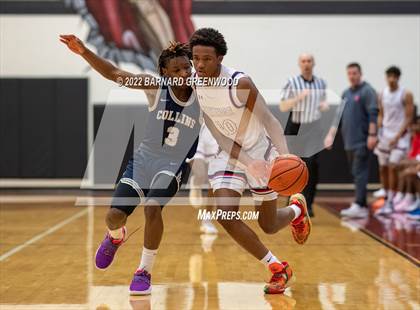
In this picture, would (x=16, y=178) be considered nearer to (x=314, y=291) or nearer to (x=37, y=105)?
(x=37, y=105)

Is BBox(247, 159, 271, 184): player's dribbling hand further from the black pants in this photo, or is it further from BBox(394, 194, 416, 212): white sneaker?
BBox(394, 194, 416, 212): white sneaker

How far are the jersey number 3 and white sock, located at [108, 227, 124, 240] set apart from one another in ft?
2.13

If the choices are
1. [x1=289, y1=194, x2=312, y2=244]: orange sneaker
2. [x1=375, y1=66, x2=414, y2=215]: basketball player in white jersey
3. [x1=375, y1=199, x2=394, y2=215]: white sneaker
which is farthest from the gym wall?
[x1=289, y1=194, x2=312, y2=244]: orange sneaker

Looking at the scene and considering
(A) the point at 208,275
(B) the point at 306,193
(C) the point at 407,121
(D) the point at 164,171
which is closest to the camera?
(D) the point at 164,171

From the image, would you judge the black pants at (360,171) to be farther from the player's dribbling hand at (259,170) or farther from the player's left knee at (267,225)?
the player's dribbling hand at (259,170)

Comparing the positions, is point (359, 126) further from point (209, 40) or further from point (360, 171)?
point (209, 40)

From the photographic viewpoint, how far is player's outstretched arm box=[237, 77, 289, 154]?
15.5ft

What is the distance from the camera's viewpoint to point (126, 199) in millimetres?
4930

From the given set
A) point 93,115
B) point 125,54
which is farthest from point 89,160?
point 125,54

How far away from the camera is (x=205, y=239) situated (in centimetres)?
783

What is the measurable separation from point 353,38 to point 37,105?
5.94 metres

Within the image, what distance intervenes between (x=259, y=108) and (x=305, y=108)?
178 inches

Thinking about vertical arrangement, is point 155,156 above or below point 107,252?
above

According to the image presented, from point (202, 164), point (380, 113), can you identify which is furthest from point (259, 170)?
point (380, 113)
